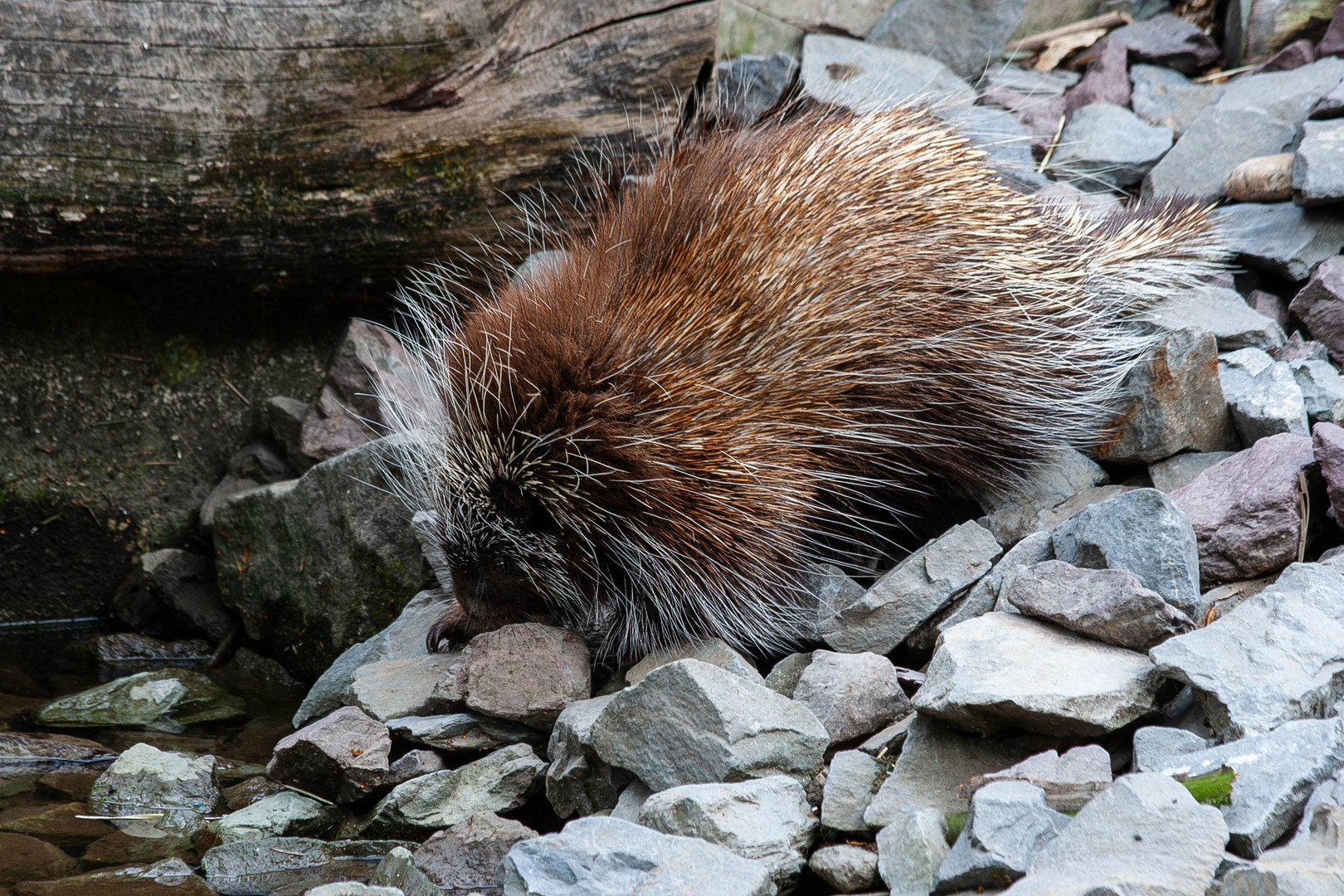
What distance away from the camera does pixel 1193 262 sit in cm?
400

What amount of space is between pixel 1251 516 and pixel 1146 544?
39 centimetres

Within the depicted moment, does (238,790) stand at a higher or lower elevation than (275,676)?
higher

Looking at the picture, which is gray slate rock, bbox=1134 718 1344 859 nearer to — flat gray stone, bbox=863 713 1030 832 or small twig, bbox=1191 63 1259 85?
flat gray stone, bbox=863 713 1030 832

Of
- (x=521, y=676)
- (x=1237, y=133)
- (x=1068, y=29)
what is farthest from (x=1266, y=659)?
(x=1068, y=29)

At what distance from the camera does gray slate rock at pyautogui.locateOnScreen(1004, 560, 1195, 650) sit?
2.32 m

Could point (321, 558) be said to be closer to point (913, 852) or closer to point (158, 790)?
point (158, 790)

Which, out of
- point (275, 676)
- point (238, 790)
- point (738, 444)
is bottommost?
point (275, 676)

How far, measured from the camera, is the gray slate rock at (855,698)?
2.66 meters

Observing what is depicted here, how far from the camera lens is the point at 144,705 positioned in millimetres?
3932

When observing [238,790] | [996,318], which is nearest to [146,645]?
[238,790]

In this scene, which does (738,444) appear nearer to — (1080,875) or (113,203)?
(1080,875)

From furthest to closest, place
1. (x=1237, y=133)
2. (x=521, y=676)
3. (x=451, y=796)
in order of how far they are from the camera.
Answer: (x=1237, y=133)
(x=521, y=676)
(x=451, y=796)

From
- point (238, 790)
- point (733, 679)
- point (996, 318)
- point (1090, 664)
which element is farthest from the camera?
point (996, 318)

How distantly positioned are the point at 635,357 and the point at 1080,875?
6.45 ft
